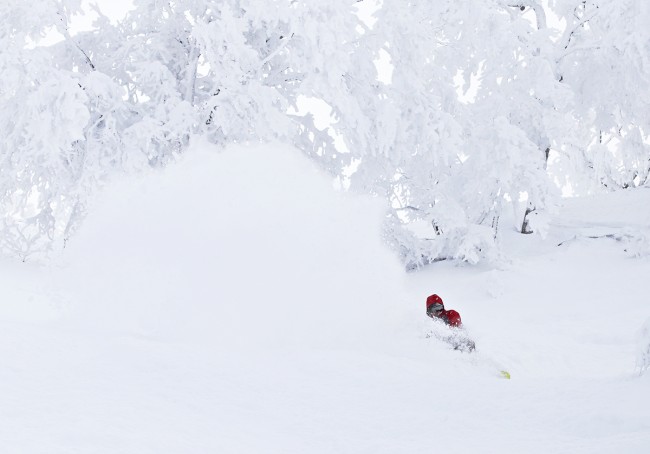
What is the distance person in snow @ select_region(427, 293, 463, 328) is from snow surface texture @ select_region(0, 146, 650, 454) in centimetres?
16

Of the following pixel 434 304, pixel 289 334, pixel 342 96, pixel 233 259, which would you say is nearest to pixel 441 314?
pixel 434 304

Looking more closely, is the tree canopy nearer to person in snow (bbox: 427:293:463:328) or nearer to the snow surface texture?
the snow surface texture

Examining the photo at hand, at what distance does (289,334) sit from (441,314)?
7.22 ft

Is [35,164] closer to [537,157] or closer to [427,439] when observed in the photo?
[537,157]

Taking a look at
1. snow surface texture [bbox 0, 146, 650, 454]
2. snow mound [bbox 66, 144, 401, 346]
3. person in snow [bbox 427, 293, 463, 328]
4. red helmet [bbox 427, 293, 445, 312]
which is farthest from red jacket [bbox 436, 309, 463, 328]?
snow mound [bbox 66, 144, 401, 346]

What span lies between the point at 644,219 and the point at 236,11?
1005cm

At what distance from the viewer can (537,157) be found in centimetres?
1485

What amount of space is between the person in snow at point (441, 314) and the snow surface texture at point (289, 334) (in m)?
0.16

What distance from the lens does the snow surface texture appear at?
450 cm

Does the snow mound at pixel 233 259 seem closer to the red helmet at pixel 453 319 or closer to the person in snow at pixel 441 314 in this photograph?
the person in snow at pixel 441 314

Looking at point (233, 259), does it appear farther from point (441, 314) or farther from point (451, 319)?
point (451, 319)

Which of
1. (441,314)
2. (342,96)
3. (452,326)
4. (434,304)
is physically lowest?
(452,326)

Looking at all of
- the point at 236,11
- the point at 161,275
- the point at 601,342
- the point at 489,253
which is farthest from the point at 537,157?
the point at 161,275

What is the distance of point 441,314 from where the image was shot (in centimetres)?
923
